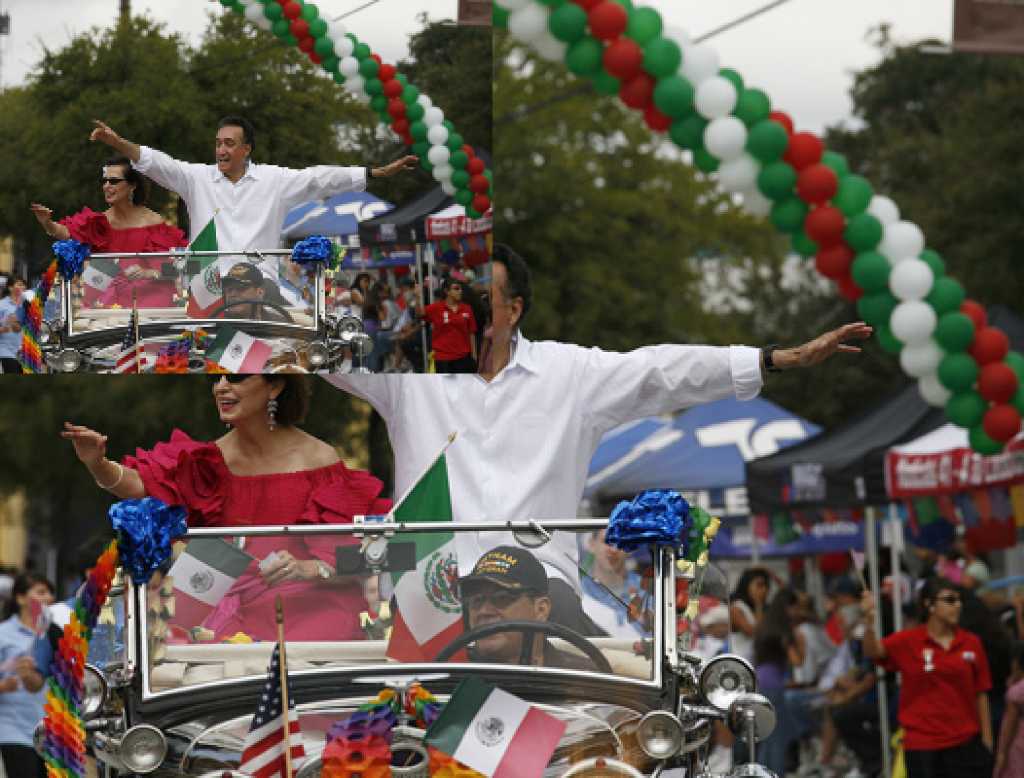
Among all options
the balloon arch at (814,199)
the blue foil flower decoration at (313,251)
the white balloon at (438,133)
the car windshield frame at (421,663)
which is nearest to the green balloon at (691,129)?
the balloon arch at (814,199)

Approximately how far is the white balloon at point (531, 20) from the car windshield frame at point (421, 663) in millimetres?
1319

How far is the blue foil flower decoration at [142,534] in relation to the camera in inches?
183

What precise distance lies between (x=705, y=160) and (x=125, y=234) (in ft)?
8.38

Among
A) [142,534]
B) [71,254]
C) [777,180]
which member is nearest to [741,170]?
[777,180]

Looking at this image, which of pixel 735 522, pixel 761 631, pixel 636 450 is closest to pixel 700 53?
pixel 761 631

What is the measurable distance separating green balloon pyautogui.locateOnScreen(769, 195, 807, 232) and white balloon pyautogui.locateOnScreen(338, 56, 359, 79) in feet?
7.76

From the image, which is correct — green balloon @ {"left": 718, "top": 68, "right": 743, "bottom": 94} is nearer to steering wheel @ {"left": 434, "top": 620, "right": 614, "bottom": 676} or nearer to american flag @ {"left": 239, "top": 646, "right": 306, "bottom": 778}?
steering wheel @ {"left": 434, "top": 620, "right": 614, "bottom": 676}

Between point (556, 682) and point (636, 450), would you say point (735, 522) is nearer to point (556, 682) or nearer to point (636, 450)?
point (636, 450)

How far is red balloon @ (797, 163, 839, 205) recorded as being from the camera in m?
A: 3.86

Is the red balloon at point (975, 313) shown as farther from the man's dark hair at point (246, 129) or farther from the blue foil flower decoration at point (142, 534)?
the man's dark hair at point (246, 129)

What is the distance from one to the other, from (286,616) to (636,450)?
13.9 metres

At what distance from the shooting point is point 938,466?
11320mm

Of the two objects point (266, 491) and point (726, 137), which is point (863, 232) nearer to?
point (726, 137)

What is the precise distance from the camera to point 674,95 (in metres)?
3.89
